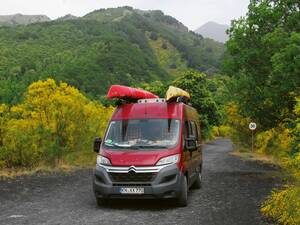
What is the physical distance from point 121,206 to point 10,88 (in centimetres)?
2143

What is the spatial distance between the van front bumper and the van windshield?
0.75m

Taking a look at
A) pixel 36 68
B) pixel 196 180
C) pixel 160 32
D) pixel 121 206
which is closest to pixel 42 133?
pixel 196 180

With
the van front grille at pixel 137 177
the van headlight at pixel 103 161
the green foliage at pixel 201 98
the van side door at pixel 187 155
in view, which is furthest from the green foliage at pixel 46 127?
the green foliage at pixel 201 98

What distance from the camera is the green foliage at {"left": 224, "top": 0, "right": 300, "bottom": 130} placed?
17.7 meters

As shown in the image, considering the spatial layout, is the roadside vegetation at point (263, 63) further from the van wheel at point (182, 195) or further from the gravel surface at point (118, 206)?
the van wheel at point (182, 195)

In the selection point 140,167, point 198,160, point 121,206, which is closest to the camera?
point 140,167

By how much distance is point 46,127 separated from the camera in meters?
18.7

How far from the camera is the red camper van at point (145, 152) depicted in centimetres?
967

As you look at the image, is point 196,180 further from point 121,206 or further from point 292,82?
point 292,82

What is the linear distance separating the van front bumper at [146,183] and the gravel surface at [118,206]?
1.22 ft

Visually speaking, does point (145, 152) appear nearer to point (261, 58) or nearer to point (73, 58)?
point (261, 58)

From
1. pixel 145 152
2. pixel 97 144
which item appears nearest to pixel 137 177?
pixel 145 152

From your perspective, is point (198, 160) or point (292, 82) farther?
point (292, 82)

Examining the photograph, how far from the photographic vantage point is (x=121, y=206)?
1029 cm
